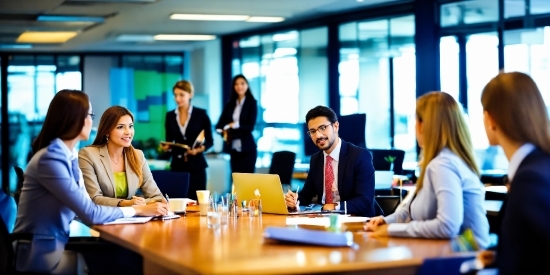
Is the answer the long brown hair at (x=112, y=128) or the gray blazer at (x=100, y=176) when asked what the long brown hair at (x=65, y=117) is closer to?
the gray blazer at (x=100, y=176)

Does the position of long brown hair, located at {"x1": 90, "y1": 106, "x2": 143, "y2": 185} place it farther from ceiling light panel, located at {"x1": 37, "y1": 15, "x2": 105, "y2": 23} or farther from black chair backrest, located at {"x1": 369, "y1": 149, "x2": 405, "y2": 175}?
ceiling light panel, located at {"x1": 37, "y1": 15, "x2": 105, "y2": 23}

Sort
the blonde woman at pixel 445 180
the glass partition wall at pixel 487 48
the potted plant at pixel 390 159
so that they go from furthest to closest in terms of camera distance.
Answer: the glass partition wall at pixel 487 48
the potted plant at pixel 390 159
the blonde woman at pixel 445 180

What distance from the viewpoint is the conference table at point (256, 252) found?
2826 mm

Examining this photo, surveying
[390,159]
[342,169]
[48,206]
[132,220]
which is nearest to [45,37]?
[390,159]

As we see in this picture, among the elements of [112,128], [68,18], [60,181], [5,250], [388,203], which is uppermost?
[68,18]

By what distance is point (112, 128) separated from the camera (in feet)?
17.3

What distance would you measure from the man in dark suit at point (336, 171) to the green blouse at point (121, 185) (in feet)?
4.01

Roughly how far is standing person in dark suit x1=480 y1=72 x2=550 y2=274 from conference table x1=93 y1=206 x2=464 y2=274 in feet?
0.95

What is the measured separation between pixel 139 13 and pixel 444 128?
857 centimetres

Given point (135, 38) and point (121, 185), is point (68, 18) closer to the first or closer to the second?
point (135, 38)

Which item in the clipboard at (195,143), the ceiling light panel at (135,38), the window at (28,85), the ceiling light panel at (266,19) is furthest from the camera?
the window at (28,85)

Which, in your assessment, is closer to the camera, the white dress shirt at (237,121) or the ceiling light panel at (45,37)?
the white dress shirt at (237,121)

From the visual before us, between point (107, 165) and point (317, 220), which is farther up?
point (107, 165)

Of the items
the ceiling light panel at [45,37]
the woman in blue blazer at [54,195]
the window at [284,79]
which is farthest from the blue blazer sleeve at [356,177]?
the ceiling light panel at [45,37]
